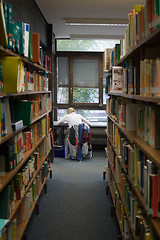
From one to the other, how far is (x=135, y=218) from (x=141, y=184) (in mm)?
303

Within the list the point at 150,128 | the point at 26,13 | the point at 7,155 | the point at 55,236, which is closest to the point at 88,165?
the point at 55,236

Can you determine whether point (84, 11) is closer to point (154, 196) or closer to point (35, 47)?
point (35, 47)

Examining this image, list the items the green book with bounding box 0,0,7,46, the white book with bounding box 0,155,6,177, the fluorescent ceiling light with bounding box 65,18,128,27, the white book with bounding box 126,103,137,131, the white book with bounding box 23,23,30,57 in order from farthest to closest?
the fluorescent ceiling light with bounding box 65,18,128,27, the white book with bounding box 23,23,30,57, the white book with bounding box 126,103,137,131, the white book with bounding box 0,155,6,177, the green book with bounding box 0,0,7,46

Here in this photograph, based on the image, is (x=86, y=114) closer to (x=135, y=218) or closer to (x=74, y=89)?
(x=74, y=89)

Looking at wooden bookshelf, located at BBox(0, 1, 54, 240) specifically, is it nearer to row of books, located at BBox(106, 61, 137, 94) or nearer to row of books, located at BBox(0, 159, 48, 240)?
row of books, located at BBox(0, 159, 48, 240)

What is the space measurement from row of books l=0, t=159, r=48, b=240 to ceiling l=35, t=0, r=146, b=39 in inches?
103

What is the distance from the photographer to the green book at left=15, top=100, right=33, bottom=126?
296cm

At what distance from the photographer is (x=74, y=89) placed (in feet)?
26.7

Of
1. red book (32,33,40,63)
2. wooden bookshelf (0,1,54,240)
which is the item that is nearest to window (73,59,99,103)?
wooden bookshelf (0,1,54,240)

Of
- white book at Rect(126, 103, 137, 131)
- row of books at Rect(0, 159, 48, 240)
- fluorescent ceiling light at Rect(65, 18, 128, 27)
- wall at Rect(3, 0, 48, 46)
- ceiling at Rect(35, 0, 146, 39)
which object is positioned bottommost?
row of books at Rect(0, 159, 48, 240)

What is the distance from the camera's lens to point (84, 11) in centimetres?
517

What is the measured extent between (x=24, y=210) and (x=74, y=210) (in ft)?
3.29

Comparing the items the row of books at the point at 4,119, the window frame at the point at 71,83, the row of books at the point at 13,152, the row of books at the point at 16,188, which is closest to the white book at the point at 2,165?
the row of books at the point at 13,152

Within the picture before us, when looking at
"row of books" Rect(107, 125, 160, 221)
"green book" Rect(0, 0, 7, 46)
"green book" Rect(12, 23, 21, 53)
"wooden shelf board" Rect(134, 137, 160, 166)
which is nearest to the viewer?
"wooden shelf board" Rect(134, 137, 160, 166)
